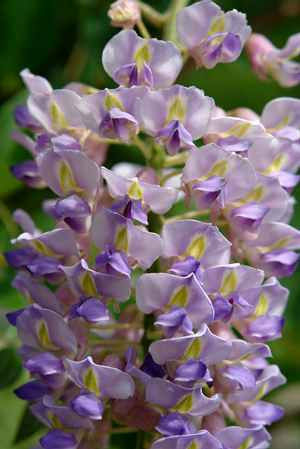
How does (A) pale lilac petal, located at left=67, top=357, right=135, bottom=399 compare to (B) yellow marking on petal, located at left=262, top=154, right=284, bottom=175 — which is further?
(B) yellow marking on petal, located at left=262, top=154, right=284, bottom=175

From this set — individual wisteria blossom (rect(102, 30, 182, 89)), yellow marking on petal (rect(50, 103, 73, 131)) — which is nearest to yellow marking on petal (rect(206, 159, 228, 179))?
individual wisteria blossom (rect(102, 30, 182, 89))

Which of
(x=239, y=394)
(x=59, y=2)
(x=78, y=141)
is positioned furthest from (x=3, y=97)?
(x=239, y=394)

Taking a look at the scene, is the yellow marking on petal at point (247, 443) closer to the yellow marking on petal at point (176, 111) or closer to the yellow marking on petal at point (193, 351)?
the yellow marking on petal at point (193, 351)

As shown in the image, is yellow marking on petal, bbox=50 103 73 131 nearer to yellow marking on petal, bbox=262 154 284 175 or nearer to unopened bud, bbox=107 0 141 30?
unopened bud, bbox=107 0 141 30

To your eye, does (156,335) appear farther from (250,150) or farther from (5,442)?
(5,442)

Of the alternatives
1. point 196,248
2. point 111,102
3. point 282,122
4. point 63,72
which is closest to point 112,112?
point 111,102

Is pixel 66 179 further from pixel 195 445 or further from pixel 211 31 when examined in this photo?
pixel 195 445
